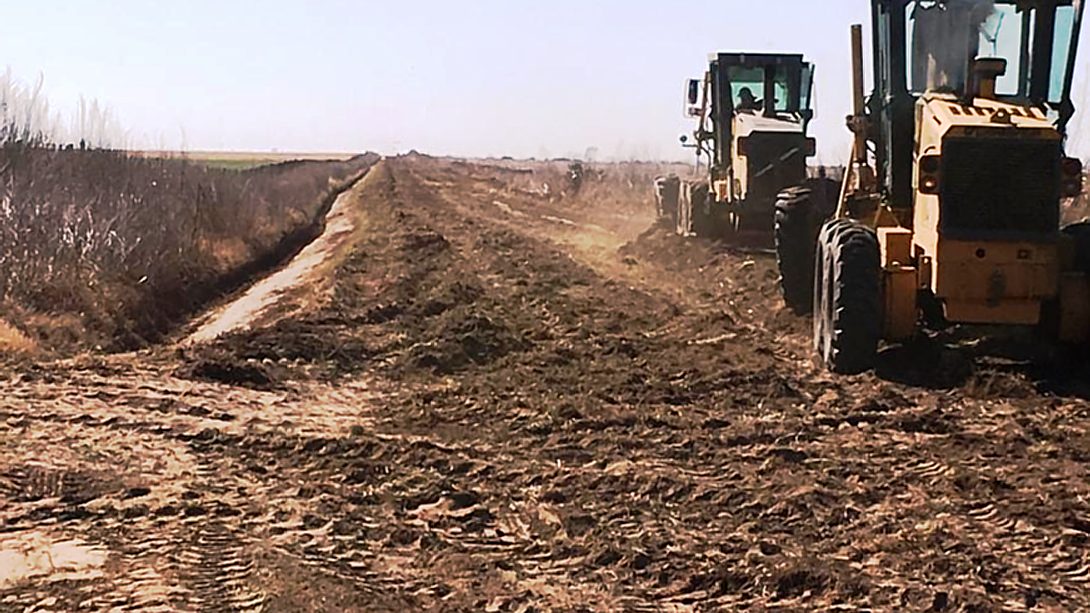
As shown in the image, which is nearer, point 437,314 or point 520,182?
point 437,314

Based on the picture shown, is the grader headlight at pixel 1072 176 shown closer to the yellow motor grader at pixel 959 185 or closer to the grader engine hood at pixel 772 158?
the yellow motor grader at pixel 959 185

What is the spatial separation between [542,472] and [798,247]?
24.1 ft

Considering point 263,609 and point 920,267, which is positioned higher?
point 920,267

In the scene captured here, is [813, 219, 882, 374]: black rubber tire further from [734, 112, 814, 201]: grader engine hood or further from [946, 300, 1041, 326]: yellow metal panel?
[734, 112, 814, 201]: grader engine hood

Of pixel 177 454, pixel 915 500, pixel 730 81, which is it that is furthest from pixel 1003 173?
pixel 730 81

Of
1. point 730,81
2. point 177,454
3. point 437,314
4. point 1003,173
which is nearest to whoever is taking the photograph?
point 177,454

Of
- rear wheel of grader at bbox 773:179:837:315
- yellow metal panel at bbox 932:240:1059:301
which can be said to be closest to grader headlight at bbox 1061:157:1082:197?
yellow metal panel at bbox 932:240:1059:301

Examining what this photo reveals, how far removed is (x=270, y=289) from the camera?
19609 mm

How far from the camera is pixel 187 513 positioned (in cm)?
636

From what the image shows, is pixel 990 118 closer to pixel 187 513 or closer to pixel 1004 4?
pixel 1004 4

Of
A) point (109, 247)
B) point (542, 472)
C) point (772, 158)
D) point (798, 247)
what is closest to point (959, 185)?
point (542, 472)

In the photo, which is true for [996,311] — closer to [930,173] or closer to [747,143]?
[930,173]

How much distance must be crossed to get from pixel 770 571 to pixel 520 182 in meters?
Result: 59.3

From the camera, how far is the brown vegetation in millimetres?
14250
